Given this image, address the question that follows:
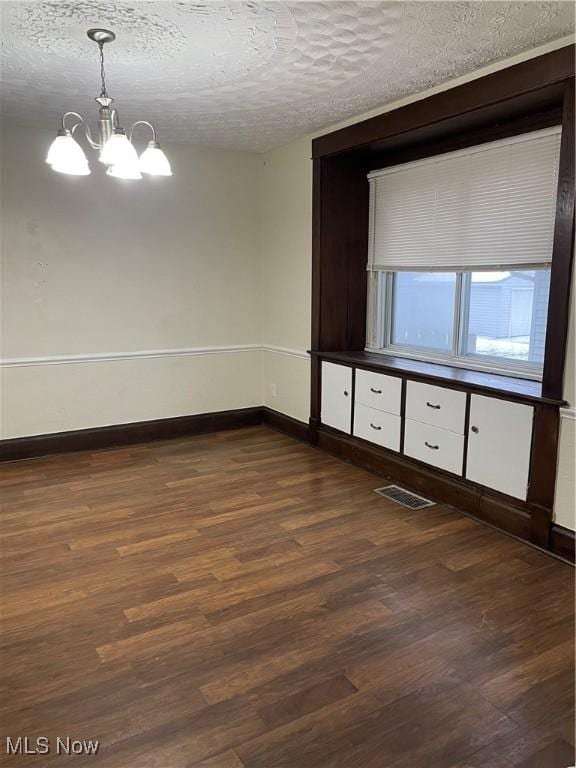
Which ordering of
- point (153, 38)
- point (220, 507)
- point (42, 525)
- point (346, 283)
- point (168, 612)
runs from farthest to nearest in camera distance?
point (346, 283), point (220, 507), point (42, 525), point (153, 38), point (168, 612)

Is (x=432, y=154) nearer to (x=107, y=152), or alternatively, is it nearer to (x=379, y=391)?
(x=379, y=391)

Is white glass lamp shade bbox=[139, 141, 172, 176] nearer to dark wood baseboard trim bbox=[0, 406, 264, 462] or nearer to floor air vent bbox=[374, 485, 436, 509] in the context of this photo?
floor air vent bbox=[374, 485, 436, 509]

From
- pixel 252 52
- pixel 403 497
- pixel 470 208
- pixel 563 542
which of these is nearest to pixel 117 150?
pixel 252 52

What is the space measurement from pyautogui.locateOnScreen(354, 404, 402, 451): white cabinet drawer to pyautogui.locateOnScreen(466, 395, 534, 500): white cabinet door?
67 centimetres

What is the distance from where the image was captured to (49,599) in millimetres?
2492

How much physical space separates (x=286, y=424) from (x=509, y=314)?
7.37 feet

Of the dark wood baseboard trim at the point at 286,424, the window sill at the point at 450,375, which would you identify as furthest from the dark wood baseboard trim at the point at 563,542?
the dark wood baseboard trim at the point at 286,424

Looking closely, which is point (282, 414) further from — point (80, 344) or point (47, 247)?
point (47, 247)

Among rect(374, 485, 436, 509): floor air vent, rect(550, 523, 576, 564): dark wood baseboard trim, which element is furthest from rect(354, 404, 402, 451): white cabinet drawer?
rect(550, 523, 576, 564): dark wood baseboard trim

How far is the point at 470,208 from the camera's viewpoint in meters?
3.63

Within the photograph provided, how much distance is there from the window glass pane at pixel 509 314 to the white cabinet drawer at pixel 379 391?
58 cm

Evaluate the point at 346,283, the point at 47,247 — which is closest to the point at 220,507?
the point at 346,283

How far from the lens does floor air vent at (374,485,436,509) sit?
140 inches

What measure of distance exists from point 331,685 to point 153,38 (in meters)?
2.86
